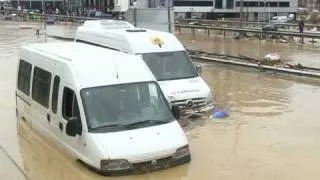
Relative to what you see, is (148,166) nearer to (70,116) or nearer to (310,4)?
(70,116)

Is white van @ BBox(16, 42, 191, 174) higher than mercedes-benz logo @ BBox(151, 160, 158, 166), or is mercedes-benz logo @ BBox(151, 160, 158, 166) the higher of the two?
white van @ BBox(16, 42, 191, 174)

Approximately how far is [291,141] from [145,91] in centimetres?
331

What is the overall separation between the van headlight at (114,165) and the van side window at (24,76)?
14.6 ft

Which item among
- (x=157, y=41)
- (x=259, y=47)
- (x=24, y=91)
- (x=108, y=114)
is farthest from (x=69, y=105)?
(x=259, y=47)

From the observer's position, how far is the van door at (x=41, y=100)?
10859 millimetres

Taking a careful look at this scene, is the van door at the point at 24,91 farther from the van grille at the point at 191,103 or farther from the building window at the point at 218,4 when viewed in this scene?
the building window at the point at 218,4

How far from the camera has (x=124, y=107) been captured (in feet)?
30.7

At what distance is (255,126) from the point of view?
12656 mm

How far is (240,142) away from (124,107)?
292 centimetres

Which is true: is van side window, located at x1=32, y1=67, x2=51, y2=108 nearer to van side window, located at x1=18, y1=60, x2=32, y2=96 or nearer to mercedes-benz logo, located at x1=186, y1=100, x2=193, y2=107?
van side window, located at x1=18, y1=60, x2=32, y2=96

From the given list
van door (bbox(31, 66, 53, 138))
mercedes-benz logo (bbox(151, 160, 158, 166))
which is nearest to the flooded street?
mercedes-benz logo (bbox(151, 160, 158, 166))

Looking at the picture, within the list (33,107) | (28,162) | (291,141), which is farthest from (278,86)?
(28,162)

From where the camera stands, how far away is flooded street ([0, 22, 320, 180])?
9.20m

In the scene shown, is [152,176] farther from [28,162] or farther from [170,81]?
[170,81]
